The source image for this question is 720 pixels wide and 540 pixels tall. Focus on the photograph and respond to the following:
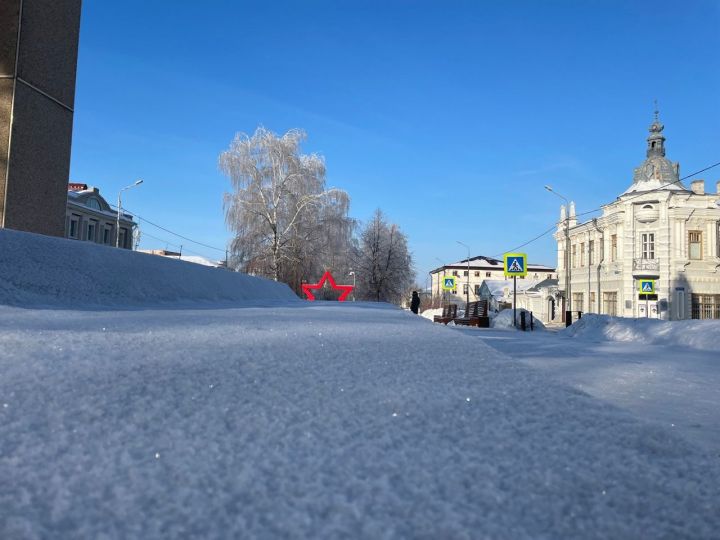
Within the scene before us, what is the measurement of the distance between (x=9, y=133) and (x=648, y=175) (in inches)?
1283

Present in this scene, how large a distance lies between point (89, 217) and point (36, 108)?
93.8 feet

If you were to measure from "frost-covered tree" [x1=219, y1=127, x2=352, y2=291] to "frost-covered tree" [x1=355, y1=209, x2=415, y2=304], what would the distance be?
32.2 ft

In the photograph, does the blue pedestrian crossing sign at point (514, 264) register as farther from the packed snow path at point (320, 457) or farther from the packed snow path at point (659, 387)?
the packed snow path at point (320, 457)

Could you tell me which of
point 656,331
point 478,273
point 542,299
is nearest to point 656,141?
point 542,299

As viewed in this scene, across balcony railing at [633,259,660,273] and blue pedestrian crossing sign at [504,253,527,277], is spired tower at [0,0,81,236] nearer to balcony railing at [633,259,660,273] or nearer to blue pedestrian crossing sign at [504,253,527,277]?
blue pedestrian crossing sign at [504,253,527,277]

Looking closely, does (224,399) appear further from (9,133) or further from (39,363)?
(9,133)

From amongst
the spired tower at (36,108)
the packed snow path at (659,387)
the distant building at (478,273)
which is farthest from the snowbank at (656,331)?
the distant building at (478,273)

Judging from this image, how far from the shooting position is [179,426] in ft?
2.13

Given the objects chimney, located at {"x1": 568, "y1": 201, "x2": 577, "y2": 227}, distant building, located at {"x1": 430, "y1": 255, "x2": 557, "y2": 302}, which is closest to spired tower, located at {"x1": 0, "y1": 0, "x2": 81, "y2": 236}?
chimney, located at {"x1": 568, "y1": 201, "x2": 577, "y2": 227}

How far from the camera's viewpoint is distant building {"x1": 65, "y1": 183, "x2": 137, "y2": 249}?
2905 cm

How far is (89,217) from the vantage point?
30.8m

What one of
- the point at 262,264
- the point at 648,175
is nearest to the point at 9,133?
the point at 262,264

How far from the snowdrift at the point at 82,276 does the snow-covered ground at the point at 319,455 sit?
5.93 feet

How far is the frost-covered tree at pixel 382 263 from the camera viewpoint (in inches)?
1298
